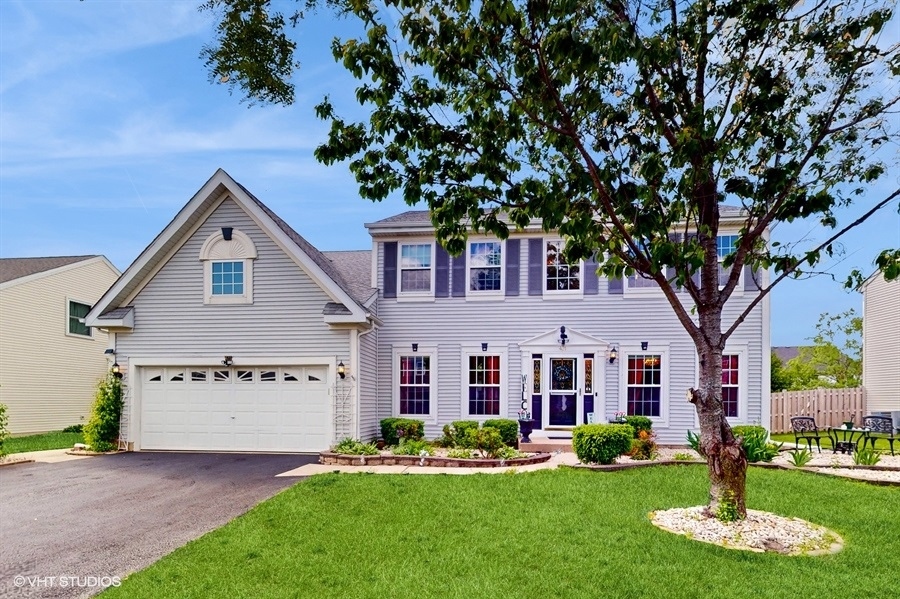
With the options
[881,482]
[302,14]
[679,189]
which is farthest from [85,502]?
[881,482]

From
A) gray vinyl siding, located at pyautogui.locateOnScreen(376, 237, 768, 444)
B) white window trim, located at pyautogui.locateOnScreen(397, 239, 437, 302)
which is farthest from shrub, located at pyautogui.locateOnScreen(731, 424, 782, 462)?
Answer: white window trim, located at pyautogui.locateOnScreen(397, 239, 437, 302)

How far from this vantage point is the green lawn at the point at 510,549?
17.6 ft

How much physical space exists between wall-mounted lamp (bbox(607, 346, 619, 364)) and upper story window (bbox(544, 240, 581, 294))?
1.80 meters

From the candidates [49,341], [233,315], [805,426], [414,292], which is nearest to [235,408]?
[233,315]

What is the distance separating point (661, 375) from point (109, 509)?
12.3 meters

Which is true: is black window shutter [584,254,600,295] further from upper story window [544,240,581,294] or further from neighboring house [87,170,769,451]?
upper story window [544,240,581,294]

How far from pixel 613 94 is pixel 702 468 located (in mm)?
6702

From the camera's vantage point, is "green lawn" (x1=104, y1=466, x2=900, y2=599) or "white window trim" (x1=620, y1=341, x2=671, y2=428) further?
"white window trim" (x1=620, y1=341, x2=671, y2=428)

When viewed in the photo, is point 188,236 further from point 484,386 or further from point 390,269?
point 484,386

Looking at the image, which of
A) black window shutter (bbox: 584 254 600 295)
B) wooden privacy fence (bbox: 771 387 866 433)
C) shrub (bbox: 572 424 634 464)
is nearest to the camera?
shrub (bbox: 572 424 634 464)

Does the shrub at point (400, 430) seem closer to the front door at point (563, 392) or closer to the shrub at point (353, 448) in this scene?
the shrub at point (353, 448)

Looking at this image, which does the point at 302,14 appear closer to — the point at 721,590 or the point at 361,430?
the point at 721,590

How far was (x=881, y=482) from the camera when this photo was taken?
1027cm

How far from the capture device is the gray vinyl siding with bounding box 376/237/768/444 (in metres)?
15.6
